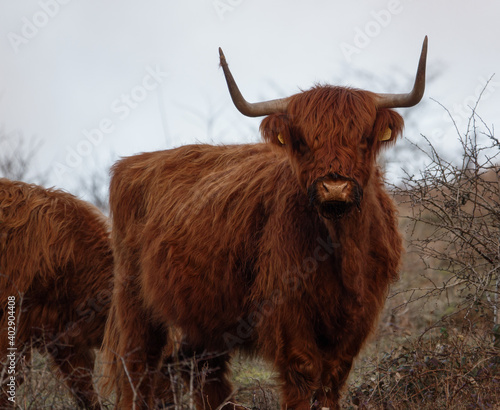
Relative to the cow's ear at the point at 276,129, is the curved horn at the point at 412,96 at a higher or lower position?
higher

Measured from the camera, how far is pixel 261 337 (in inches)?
150

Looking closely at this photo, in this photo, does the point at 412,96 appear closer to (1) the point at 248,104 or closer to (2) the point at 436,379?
(1) the point at 248,104

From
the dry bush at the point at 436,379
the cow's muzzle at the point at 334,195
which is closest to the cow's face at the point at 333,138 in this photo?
the cow's muzzle at the point at 334,195

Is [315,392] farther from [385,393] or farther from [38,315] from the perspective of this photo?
[38,315]

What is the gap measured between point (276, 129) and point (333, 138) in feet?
1.38

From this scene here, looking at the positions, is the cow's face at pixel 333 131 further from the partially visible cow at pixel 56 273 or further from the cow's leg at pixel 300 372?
the partially visible cow at pixel 56 273

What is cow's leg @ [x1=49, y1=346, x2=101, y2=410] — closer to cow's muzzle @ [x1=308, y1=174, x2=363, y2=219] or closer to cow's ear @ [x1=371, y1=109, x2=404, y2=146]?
cow's muzzle @ [x1=308, y1=174, x2=363, y2=219]

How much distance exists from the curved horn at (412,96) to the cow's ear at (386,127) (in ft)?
0.15

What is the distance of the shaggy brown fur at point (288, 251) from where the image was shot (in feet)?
11.7

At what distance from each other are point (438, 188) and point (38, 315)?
10.7 ft

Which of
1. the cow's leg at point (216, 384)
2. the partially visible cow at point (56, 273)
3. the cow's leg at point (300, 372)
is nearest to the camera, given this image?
the cow's leg at point (300, 372)

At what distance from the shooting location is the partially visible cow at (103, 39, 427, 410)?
11.5 feet

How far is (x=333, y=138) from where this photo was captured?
345 centimetres

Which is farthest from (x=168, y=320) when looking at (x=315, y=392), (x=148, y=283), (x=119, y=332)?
(x=315, y=392)
